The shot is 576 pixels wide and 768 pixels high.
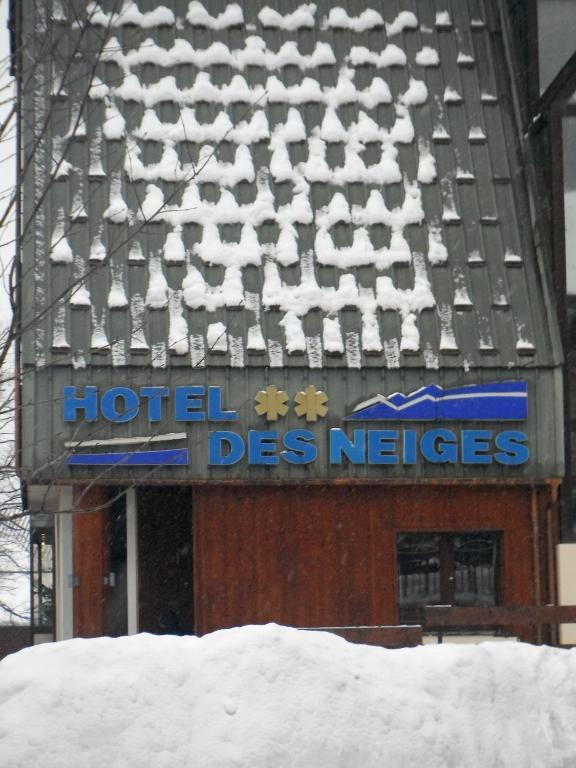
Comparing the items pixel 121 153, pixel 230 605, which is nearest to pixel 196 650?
pixel 230 605

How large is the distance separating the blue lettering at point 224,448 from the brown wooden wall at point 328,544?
1.69ft

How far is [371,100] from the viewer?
50.6ft

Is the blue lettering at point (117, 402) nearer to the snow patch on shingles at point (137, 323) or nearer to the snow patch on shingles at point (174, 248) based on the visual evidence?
the snow patch on shingles at point (137, 323)

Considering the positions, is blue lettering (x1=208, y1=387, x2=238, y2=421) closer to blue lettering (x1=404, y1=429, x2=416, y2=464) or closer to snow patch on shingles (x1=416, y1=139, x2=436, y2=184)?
blue lettering (x1=404, y1=429, x2=416, y2=464)

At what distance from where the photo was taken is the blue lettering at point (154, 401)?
44.4 ft

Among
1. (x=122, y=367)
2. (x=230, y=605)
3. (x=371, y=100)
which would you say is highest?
(x=371, y=100)

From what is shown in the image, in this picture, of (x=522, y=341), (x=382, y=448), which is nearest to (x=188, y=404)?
(x=382, y=448)

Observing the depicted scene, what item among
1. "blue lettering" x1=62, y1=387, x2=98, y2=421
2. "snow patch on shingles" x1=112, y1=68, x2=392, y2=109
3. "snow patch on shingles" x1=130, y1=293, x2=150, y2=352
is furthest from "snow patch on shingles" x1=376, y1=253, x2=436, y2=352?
"blue lettering" x1=62, y1=387, x2=98, y2=421

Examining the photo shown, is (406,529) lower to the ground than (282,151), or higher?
lower

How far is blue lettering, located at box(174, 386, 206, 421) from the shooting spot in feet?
44.9

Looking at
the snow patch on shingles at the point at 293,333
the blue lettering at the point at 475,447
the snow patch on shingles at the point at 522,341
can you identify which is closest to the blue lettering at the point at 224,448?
the snow patch on shingles at the point at 293,333

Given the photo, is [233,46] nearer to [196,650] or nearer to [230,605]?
[230,605]

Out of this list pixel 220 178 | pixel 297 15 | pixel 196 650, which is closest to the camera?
pixel 196 650

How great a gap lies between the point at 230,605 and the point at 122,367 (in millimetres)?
3046
